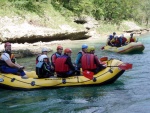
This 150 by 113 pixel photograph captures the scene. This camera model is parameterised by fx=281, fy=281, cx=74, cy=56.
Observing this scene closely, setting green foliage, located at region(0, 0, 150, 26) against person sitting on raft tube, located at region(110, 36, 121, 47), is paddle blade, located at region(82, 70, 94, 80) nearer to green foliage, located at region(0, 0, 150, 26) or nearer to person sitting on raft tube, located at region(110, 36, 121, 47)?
person sitting on raft tube, located at region(110, 36, 121, 47)

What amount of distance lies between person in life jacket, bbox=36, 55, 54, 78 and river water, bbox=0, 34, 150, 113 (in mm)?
532

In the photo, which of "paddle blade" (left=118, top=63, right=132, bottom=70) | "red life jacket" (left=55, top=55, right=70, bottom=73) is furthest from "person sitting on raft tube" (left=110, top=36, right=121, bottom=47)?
"red life jacket" (left=55, top=55, right=70, bottom=73)

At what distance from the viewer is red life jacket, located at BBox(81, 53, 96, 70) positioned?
29.6 feet

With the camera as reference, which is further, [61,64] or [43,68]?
[61,64]

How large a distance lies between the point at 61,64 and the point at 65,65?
5.2 inches

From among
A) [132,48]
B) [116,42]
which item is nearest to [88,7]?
[116,42]

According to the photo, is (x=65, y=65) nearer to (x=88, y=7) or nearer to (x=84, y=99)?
(x=84, y=99)

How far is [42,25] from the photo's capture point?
24.8m

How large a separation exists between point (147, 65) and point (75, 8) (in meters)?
20.4

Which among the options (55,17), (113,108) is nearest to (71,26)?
(55,17)

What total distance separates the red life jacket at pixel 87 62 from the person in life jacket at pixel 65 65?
44 centimetres

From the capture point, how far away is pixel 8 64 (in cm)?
874

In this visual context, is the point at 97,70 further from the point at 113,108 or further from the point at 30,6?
the point at 30,6

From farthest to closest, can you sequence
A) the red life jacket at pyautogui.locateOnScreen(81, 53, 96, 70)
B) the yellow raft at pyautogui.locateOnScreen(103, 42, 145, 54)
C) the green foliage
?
the green foliage → the yellow raft at pyautogui.locateOnScreen(103, 42, 145, 54) → the red life jacket at pyautogui.locateOnScreen(81, 53, 96, 70)
